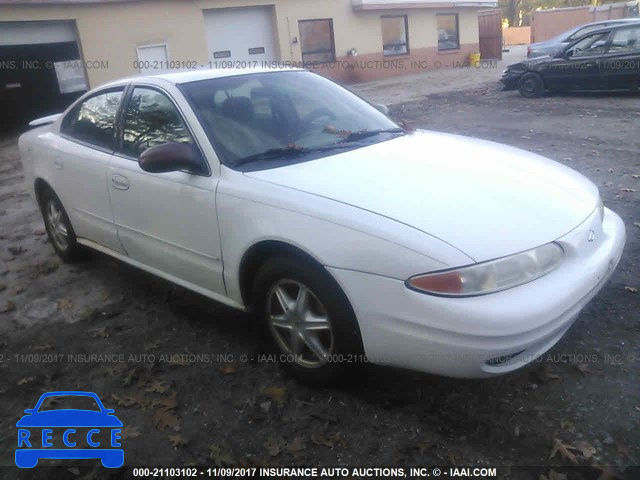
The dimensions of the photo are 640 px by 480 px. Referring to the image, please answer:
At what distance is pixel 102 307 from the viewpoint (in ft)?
14.5

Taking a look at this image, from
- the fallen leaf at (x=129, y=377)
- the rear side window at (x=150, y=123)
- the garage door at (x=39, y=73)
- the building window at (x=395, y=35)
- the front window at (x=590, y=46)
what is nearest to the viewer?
the fallen leaf at (x=129, y=377)

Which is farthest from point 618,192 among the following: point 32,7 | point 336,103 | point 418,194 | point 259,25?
point 259,25

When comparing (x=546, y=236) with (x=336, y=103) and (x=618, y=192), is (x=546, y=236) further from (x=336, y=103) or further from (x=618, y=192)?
(x=618, y=192)

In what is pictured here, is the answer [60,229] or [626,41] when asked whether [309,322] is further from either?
[626,41]

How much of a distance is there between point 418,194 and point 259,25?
1761cm

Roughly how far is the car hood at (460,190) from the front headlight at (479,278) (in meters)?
0.05

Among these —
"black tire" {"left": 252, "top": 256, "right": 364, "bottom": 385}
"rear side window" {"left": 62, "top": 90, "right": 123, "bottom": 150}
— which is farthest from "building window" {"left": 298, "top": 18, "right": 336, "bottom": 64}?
"black tire" {"left": 252, "top": 256, "right": 364, "bottom": 385}

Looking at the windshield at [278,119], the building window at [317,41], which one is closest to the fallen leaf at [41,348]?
the windshield at [278,119]

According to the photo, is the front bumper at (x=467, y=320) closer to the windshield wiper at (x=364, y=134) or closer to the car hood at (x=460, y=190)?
the car hood at (x=460, y=190)

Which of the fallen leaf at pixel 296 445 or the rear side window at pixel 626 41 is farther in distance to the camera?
the rear side window at pixel 626 41

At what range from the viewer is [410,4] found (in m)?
22.9

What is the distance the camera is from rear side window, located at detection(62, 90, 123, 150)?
171 inches

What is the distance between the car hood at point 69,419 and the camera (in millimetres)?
3102

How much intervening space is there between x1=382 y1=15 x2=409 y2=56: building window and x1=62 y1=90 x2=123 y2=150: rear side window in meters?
19.5
